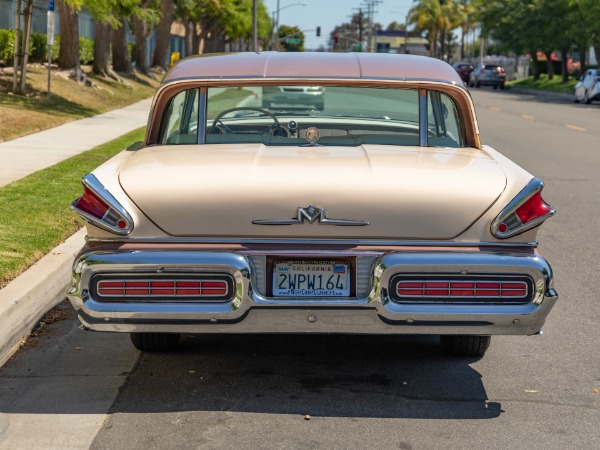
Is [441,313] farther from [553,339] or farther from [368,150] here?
[553,339]

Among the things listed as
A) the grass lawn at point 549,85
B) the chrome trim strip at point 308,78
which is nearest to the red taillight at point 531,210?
the chrome trim strip at point 308,78

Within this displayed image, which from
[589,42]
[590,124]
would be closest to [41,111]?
[590,124]

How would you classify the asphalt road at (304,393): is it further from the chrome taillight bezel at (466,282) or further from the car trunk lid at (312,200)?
the car trunk lid at (312,200)

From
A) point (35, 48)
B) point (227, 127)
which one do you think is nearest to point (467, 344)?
point (227, 127)

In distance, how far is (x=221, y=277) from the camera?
5.17 meters

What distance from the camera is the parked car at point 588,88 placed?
150 feet

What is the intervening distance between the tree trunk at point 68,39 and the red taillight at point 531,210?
2753cm

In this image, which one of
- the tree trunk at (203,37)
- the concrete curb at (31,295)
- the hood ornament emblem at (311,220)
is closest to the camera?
the hood ornament emblem at (311,220)

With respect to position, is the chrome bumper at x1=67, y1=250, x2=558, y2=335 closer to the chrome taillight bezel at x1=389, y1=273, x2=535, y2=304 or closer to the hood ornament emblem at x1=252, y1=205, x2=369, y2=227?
the chrome taillight bezel at x1=389, y1=273, x2=535, y2=304

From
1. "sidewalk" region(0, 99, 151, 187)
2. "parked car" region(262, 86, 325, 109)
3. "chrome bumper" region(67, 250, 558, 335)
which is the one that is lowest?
"sidewalk" region(0, 99, 151, 187)

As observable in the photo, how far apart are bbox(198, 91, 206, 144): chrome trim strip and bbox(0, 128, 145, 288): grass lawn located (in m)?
1.67

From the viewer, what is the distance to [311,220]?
5.15 meters

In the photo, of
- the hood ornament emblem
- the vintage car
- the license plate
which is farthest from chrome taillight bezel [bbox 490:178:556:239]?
the license plate

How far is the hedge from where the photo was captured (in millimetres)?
31453
